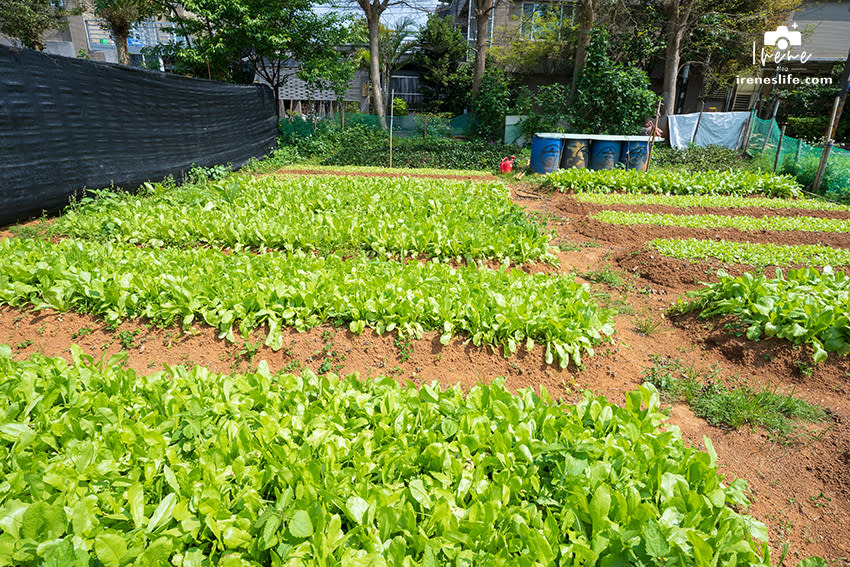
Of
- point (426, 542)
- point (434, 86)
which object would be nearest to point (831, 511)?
point (426, 542)

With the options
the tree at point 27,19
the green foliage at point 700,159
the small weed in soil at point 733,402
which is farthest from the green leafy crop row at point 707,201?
the tree at point 27,19

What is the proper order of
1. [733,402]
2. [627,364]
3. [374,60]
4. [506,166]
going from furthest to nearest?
1. [374,60]
2. [506,166]
3. [627,364]
4. [733,402]

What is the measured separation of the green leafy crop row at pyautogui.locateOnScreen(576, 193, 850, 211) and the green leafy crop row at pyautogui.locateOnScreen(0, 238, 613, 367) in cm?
692

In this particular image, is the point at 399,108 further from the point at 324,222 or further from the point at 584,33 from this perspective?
the point at 324,222

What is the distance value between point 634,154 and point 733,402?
12.3 metres

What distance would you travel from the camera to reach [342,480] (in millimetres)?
→ 2150

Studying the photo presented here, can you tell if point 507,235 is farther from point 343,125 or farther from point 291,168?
point 343,125

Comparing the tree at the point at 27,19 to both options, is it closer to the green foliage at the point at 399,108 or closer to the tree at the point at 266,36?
the tree at the point at 266,36

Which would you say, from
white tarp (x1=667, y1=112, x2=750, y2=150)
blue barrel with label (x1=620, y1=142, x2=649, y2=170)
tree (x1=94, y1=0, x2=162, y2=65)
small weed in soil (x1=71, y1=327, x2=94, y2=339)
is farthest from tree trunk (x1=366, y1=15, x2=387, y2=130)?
small weed in soil (x1=71, y1=327, x2=94, y2=339)

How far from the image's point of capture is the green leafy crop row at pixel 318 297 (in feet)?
13.5

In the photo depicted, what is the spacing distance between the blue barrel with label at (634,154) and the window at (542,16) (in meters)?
13.2

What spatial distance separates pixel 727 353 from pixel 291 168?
13325 mm

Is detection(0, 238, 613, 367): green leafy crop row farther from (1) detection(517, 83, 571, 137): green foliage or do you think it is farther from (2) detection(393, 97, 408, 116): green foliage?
(2) detection(393, 97, 408, 116): green foliage

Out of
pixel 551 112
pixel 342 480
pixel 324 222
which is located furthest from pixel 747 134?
pixel 342 480
